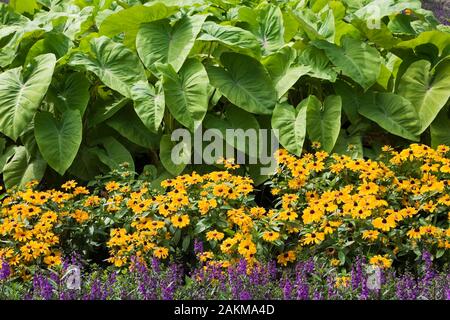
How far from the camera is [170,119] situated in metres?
4.01

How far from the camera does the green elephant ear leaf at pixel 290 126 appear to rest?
3795 mm

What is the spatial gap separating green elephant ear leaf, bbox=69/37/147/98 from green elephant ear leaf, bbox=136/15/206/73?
74 millimetres

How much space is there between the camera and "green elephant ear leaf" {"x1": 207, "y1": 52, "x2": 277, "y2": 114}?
393cm

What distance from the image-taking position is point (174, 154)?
388 cm

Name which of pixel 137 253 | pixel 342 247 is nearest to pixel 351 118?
pixel 342 247

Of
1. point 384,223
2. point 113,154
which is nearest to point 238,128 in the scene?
point 113,154

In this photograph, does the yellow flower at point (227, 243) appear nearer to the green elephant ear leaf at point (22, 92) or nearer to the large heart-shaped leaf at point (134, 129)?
the large heart-shaped leaf at point (134, 129)

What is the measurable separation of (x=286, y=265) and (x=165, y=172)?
103 cm

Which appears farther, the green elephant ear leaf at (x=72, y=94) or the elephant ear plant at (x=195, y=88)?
the green elephant ear leaf at (x=72, y=94)

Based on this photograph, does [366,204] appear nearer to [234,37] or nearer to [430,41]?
[234,37]

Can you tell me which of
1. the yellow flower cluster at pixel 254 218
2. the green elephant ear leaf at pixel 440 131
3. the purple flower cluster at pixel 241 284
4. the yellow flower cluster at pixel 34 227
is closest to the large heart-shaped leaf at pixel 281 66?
the yellow flower cluster at pixel 254 218

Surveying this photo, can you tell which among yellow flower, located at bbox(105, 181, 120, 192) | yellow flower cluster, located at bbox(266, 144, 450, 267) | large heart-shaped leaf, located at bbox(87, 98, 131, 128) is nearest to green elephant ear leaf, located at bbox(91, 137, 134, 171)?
large heart-shaped leaf, located at bbox(87, 98, 131, 128)

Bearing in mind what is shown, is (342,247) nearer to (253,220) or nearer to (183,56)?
(253,220)
